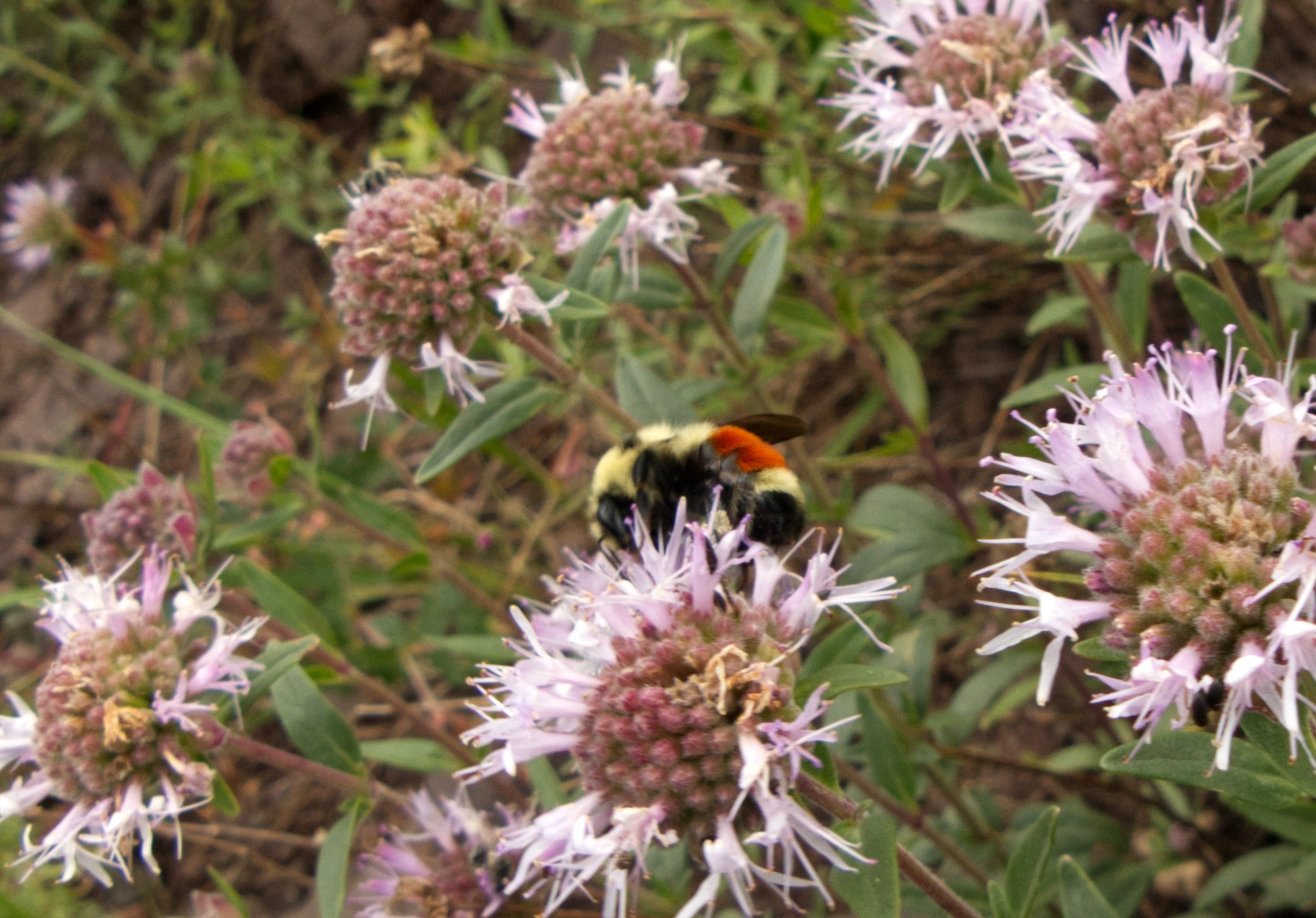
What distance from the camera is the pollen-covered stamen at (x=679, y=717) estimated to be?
2.11 metres

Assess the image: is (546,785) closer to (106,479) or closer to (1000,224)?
(106,479)

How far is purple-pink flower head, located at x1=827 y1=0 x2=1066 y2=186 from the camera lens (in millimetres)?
3039

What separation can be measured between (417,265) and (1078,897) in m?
2.37

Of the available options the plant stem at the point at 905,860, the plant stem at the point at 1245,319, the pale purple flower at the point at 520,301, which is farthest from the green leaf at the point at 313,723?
Result: the plant stem at the point at 1245,319

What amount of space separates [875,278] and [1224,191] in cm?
254

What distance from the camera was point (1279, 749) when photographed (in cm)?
195

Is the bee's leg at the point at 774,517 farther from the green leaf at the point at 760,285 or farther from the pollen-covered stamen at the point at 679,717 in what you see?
the green leaf at the point at 760,285

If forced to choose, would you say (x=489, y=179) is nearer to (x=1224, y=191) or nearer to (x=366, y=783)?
(x=366, y=783)

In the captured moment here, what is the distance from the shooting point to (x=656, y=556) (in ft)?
7.82

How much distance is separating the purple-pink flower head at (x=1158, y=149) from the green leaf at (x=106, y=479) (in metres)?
3.43

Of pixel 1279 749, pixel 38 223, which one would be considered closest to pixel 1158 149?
pixel 1279 749

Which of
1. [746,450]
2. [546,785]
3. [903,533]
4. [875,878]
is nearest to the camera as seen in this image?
[875,878]

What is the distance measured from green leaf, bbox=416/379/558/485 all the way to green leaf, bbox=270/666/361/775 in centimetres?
77

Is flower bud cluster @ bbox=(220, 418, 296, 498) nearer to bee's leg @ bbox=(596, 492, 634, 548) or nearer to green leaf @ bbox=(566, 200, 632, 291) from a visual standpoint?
green leaf @ bbox=(566, 200, 632, 291)
